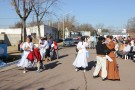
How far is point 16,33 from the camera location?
71.9m

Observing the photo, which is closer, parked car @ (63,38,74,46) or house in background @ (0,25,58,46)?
parked car @ (63,38,74,46)

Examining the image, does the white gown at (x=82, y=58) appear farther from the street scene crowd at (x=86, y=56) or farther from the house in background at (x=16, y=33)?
the house in background at (x=16, y=33)

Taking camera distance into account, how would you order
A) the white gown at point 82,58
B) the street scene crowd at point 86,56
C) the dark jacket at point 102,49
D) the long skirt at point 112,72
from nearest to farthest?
the long skirt at point 112,72 < the street scene crowd at point 86,56 < the dark jacket at point 102,49 < the white gown at point 82,58

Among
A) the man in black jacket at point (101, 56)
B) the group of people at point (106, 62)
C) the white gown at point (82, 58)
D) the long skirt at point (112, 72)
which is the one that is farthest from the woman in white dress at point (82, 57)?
the long skirt at point (112, 72)

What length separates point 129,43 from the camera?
2511 centimetres

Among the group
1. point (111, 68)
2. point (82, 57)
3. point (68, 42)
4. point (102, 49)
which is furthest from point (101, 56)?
point (68, 42)

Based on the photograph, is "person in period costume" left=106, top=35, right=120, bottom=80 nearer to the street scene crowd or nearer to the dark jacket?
the street scene crowd

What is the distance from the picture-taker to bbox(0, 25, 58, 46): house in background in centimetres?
5711

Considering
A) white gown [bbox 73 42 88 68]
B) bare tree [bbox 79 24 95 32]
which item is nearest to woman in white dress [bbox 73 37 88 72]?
white gown [bbox 73 42 88 68]

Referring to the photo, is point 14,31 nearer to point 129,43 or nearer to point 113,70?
point 129,43

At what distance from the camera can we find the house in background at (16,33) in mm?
57112

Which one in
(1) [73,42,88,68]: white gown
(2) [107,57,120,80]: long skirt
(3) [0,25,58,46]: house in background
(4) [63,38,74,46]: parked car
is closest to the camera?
(2) [107,57,120,80]: long skirt

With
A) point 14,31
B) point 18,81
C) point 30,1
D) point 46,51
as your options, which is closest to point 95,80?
point 18,81

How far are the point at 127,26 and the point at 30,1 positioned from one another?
217 ft
